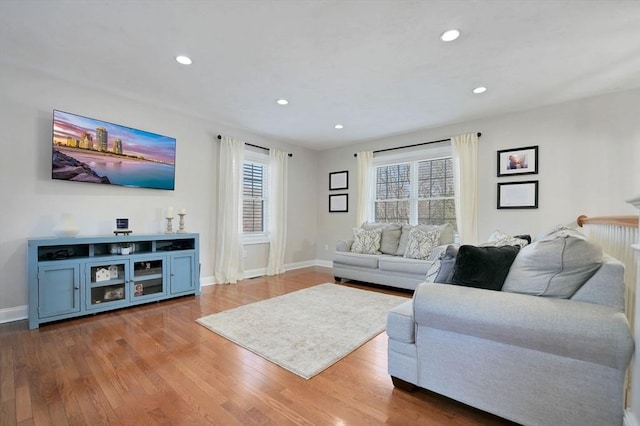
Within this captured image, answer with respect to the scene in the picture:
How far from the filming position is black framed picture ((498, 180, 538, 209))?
3.90 meters

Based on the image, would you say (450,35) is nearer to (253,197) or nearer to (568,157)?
(568,157)

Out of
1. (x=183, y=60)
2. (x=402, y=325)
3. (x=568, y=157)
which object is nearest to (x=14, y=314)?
(x=183, y=60)

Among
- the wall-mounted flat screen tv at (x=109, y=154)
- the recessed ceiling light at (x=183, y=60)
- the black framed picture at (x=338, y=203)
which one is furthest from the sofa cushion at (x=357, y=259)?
the recessed ceiling light at (x=183, y=60)

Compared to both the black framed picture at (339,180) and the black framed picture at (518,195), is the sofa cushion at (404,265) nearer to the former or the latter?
the black framed picture at (518,195)

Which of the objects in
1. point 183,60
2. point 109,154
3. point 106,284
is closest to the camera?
point 183,60

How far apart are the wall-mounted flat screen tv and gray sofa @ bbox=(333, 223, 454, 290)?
2.90m

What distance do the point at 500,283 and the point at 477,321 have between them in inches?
13.1

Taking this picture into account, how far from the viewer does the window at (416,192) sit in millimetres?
4762

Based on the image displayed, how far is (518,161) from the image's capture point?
401 centimetres

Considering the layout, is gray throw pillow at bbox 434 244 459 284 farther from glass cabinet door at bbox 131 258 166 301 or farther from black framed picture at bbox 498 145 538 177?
glass cabinet door at bbox 131 258 166 301

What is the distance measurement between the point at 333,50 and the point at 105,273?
3328mm

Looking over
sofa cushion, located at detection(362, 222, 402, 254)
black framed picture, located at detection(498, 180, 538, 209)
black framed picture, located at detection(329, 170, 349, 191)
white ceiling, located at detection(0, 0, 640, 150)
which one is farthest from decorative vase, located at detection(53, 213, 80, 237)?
black framed picture, located at detection(498, 180, 538, 209)

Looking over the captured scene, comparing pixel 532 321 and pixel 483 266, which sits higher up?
pixel 483 266

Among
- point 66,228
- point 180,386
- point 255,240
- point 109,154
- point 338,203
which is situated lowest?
point 180,386
